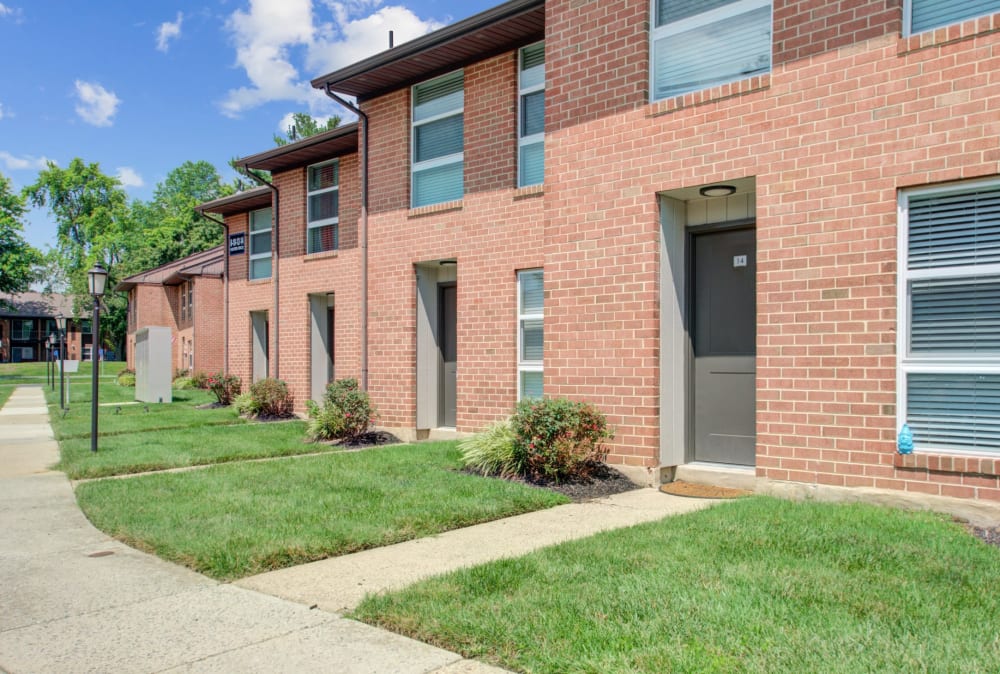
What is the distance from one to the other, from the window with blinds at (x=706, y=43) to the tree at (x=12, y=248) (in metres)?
53.0

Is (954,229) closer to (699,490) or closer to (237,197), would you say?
(699,490)

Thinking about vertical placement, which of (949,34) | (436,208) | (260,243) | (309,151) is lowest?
(436,208)

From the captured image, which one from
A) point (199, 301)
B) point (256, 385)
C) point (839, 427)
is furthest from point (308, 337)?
point (199, 301)

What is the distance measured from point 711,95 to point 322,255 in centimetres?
983

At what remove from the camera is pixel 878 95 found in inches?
254

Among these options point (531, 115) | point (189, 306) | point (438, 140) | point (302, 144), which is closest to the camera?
point (531, 115)

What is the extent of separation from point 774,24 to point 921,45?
137cm

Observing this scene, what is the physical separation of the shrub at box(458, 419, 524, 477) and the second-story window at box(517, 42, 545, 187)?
3.84m

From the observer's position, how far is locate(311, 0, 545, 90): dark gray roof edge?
10055 millimetres

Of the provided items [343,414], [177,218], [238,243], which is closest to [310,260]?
[343,414]

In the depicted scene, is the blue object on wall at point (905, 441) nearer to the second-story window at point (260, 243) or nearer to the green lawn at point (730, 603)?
the green lawn at point (730, 603)

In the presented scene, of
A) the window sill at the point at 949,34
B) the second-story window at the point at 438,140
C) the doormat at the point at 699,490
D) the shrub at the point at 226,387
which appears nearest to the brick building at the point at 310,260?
the second-story window at the point at 438,140

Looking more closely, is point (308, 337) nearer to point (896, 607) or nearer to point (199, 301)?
point (896, 607)

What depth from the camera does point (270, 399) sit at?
53.0 feet
